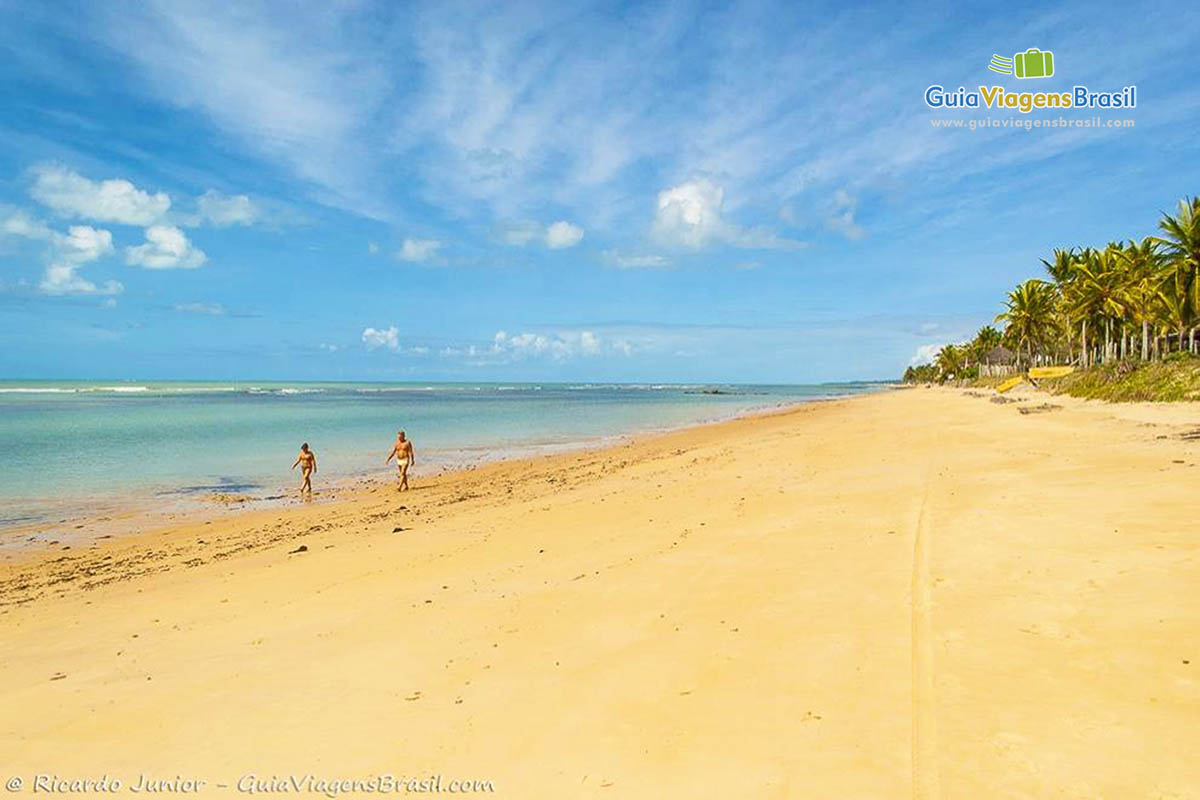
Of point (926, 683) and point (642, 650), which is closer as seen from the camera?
point (926, 683)

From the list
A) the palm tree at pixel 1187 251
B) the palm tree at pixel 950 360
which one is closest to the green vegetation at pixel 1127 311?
the palm tree at pixel 1187 251

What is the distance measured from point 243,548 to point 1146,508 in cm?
1434

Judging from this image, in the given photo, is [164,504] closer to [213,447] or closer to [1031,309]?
[213,447]

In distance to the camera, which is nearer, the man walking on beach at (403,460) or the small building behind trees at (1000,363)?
the man walking on beach at (403,460)

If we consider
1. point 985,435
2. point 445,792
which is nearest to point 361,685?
point 445,792

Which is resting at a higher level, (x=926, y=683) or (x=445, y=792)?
(x=926, y=683)

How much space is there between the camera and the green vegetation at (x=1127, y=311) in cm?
3312

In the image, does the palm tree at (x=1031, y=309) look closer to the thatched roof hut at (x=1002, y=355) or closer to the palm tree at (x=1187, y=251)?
the thatched roof hut at (x=1002, y=355)

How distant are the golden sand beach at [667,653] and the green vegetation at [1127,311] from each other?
26.5 m

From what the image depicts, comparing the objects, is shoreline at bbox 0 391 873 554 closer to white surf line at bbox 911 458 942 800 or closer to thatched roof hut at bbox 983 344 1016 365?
white surf line at bbox 911 458 942 800

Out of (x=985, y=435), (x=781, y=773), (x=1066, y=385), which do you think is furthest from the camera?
(x=1066, y=385)

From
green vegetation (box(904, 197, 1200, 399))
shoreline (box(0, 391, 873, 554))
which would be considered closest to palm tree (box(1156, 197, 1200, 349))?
green vegetation (box(904, 197, 1200, 399))

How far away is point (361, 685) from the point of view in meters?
5.46

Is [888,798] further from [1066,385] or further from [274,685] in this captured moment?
[1066,385]
